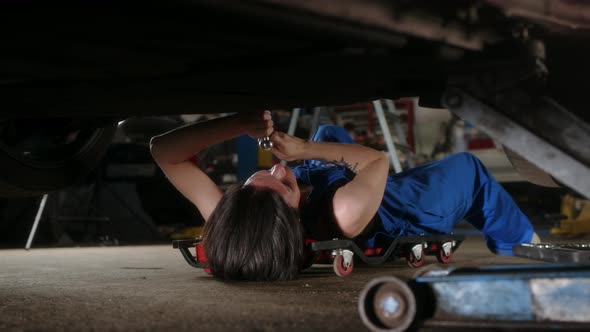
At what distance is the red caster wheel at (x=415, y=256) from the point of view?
1743 mm

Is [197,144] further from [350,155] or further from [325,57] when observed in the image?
[325,57]

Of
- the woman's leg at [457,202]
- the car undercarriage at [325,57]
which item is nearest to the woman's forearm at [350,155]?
the woman's leg at [457,202]

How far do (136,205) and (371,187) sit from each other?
11.6 feet

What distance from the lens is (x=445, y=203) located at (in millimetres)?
1796

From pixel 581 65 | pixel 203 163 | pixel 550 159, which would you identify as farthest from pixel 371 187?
pixel 203 163

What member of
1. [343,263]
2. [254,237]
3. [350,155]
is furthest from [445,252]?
[254,237]

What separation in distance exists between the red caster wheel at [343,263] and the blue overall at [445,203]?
15 centimetres

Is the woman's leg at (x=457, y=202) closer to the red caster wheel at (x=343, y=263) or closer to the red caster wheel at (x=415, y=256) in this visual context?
the red caster wheel at (x=415, y=256)

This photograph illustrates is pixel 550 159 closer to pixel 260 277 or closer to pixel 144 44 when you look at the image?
pixel 144 44

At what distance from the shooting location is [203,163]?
4.64 m

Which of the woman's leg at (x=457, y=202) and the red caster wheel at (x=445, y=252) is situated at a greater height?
the woman's leg at (x=457, y=202)

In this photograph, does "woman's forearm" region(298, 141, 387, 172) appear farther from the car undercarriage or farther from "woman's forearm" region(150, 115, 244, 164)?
the car undercarriage

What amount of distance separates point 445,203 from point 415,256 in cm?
20

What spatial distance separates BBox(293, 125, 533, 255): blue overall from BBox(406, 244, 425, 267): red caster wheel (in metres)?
0.06
